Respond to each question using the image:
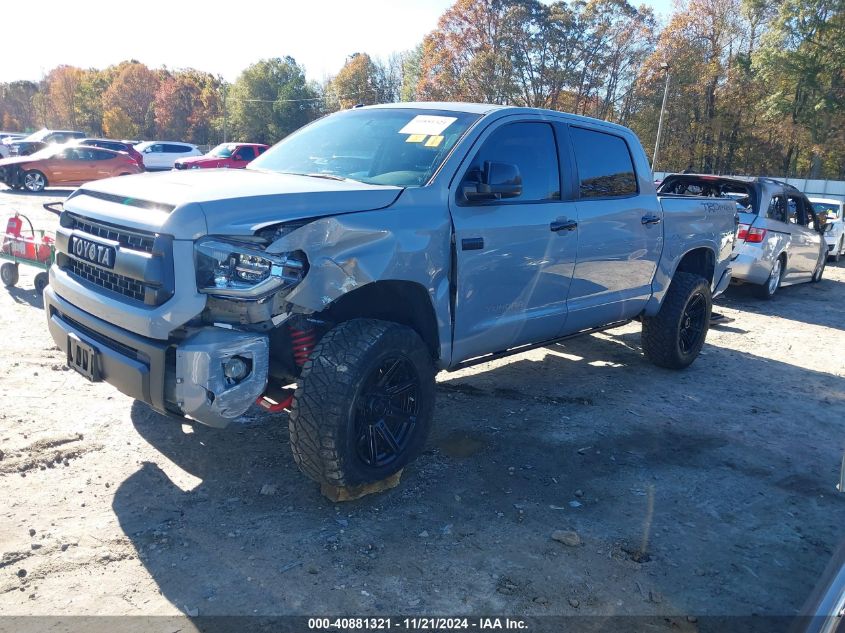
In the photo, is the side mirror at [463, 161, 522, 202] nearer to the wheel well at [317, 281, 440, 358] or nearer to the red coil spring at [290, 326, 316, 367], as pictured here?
the wheel well at [317, 281, 440, 358]

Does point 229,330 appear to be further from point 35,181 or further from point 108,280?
point 35,181

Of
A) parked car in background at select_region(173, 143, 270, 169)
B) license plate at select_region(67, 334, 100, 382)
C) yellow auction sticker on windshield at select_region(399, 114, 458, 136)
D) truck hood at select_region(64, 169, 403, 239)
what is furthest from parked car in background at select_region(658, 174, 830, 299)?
parked car in background at select_region(173, 143, 270, 169)

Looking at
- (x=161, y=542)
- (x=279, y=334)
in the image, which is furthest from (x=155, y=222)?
(x=161, y=542)

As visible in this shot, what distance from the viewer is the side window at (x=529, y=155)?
13.7 feet

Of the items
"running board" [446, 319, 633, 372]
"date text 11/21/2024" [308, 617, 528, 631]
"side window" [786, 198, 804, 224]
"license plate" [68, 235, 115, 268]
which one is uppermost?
"side window" [786, 198, 804, 224]

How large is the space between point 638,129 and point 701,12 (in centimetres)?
847

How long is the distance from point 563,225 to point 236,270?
2378 mm

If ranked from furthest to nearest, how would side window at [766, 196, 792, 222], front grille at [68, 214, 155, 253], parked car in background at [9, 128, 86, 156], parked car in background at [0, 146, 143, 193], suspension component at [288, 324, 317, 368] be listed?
parked car in background at [9, 128, 86, 156]
parked car in background at [0, 146, 143, 193]
side window at [766, 196, 792, 222]
suspension component at [288, 324, 317, 368]
front grille at [68, 214, 155, 253]

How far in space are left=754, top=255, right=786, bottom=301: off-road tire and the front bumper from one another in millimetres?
9402

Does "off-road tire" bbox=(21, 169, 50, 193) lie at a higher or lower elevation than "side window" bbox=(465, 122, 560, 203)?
lower

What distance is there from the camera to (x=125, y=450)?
13.1 ft

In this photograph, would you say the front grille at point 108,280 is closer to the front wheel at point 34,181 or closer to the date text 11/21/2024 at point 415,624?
the date text 11/21/2024 at point 415,624

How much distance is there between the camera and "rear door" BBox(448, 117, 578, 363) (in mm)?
3865

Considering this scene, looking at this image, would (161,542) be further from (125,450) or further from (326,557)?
(125,450)
